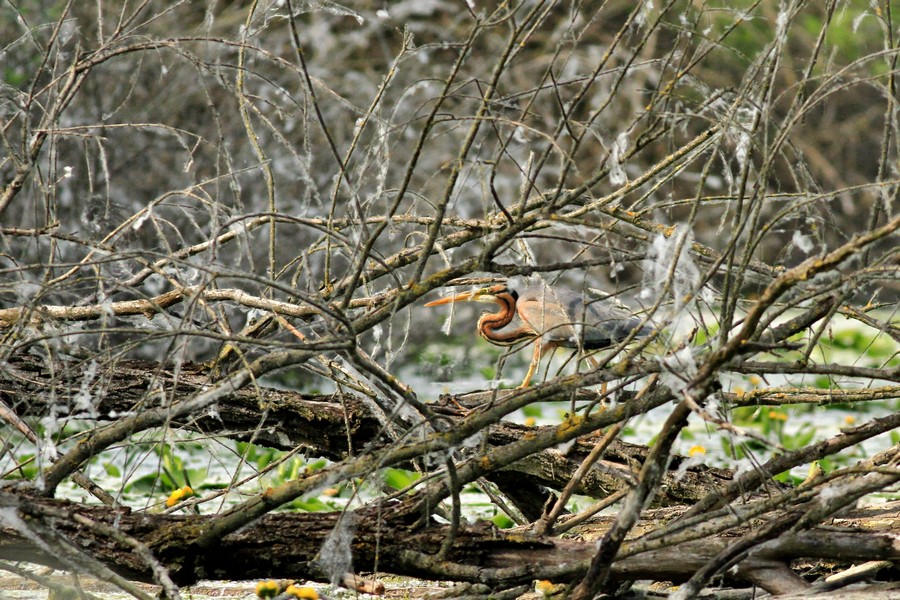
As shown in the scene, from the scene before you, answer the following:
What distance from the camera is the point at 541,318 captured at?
3.42 m

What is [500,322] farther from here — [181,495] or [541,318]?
[181,495]

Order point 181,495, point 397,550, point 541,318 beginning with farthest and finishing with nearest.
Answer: point 541,318
point 181,495
point 397,550

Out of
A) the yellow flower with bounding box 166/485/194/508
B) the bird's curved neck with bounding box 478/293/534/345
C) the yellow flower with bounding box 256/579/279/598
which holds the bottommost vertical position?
the yellow flower with bounding box 256/579/279/598

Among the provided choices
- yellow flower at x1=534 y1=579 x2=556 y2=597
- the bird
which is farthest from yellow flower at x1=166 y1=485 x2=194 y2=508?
yellow flower at x1=534 y1=579 x2=556 y2=597

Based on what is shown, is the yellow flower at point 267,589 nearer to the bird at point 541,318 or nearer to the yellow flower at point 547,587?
the yellow flower at point 547,587

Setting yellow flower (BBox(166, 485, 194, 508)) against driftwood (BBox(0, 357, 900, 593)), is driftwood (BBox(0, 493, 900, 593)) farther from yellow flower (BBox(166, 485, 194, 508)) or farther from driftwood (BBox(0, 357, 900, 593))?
yellow flower (BBox(166, 485, 194, 508))

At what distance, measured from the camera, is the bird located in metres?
3.27

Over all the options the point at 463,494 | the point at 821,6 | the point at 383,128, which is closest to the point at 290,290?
the point at 383,128

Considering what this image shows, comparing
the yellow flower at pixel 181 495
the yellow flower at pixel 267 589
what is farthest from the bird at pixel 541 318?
the yellow flower at pixel 267 589

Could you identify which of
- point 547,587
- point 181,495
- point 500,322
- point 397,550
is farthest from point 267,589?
point 500,322

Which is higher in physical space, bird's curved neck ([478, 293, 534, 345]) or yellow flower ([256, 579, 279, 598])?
bird's curved neck ([478, 293, 534, 345])

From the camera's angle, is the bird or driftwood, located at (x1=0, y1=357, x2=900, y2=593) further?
the bird

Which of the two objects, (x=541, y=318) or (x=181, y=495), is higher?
(x=541, y=318)

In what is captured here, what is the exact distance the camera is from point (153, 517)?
7.43 ft
